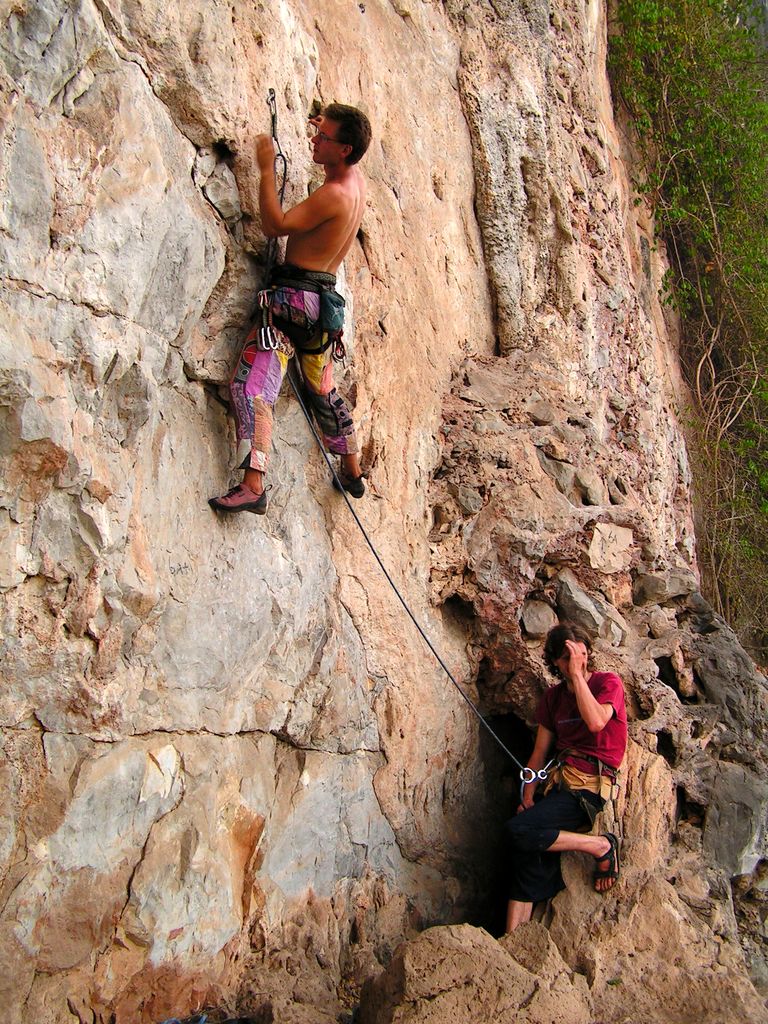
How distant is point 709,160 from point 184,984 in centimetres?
Result: 921

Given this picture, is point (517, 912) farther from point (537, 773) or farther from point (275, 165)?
point (275, 165)

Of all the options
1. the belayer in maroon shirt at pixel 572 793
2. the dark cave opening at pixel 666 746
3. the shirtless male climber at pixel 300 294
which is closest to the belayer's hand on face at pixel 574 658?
the belayer in maroon shirt at pixel 572 793

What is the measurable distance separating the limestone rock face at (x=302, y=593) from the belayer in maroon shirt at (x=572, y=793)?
0.15 meters

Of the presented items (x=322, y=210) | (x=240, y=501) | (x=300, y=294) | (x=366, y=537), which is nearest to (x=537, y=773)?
(x=366, y=537)

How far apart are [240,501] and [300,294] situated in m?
0.91

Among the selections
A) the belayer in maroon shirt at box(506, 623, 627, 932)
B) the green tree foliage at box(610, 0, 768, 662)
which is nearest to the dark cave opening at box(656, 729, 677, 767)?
the belayer in maroon shirt at box(506, 623, 627, 932)

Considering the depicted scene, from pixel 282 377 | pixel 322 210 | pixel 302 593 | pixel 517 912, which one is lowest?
pixel 517 912

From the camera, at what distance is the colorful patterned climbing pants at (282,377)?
362 centimetres

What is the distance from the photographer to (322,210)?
3.73 meters

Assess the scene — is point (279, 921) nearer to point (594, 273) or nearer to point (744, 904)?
point (744, 904)

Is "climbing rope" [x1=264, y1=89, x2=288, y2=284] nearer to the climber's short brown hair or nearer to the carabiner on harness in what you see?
the climber's short brown hair

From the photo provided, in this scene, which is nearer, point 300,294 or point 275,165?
point 300,294

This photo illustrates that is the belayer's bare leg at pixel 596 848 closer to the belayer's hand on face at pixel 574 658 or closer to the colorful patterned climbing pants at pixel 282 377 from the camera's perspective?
the belayer's hand on face at pixel 574 658

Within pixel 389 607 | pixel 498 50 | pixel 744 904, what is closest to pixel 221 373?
pixel 389 607
